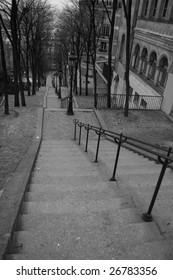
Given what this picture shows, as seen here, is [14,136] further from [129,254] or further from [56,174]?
[129,254]

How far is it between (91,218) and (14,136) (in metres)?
8.30

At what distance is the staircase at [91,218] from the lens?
257cm

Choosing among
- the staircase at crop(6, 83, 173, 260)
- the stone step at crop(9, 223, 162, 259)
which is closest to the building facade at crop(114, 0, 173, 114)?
the staircase at crop(6, 83, 173, 260)

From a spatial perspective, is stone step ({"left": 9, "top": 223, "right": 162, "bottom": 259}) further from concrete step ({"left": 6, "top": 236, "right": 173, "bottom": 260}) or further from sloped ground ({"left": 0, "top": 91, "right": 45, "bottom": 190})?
sloped ground ({"left": 0, "top": 91, "right": 45, "bottom": 190})

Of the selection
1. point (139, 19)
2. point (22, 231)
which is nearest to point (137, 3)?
point (139, 19)

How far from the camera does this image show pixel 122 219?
3094mm

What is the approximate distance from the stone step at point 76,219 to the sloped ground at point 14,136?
2.75 meters

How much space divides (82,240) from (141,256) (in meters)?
0.71

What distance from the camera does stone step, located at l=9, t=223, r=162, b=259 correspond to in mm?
2579

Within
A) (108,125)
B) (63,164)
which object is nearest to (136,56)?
(108,125)

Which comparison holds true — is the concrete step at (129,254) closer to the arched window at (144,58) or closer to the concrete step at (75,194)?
the concrete step at (75,194)
